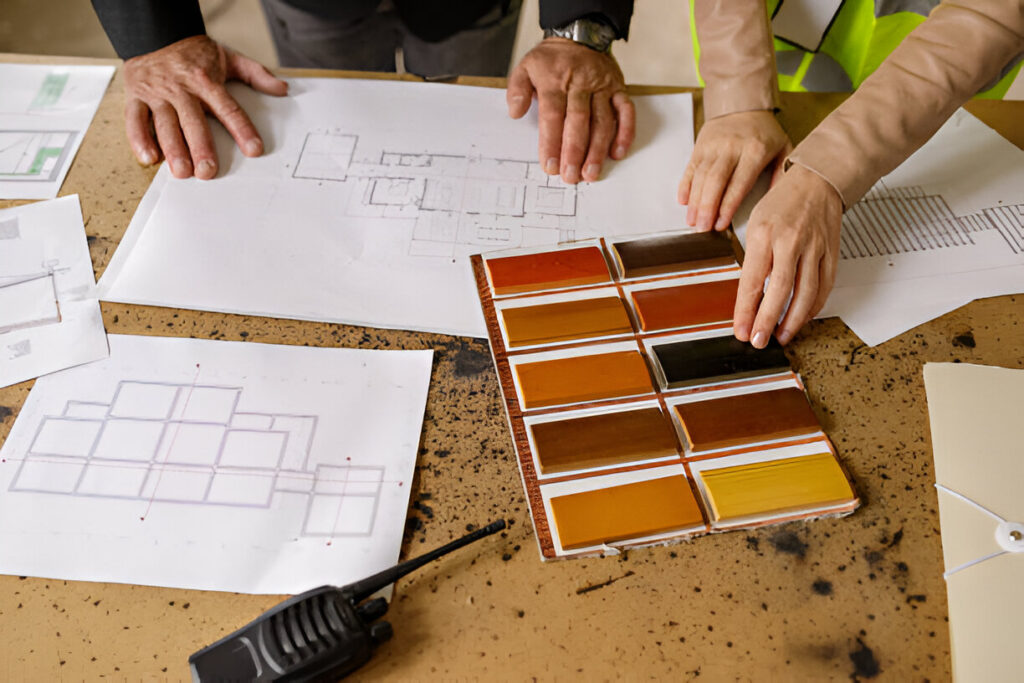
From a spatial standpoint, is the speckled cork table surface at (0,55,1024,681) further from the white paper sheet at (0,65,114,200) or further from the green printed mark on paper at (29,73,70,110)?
the green printed mark on paper at (29,73,70,110)

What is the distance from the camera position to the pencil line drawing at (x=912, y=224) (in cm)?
82

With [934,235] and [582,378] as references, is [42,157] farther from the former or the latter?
[934,235]

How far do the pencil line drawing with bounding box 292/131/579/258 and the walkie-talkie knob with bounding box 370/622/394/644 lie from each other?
443 mm

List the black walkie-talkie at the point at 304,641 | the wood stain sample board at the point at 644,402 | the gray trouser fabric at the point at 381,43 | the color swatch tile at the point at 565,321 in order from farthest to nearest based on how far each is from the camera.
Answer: the gray trouser fabric at the point at 381,43 < the color swatch tile at the point at 565,321 < the wood stain sample board at the point at 644,402 < the black walkie-talkie at the point at 304,641

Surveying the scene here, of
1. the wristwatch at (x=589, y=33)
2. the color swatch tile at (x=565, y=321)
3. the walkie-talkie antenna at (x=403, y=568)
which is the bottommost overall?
the walkie-talkie antenna at (x=403, y=568)

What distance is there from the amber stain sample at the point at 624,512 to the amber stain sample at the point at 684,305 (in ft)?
0.64

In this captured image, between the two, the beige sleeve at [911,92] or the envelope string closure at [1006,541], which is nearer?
the envelope string closure at [1006,541]

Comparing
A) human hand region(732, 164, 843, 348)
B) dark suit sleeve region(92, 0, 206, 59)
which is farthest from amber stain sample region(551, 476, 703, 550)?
dark suit sleeve region(92, 0, 206, 59)

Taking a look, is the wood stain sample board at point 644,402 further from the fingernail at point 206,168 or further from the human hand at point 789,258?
the fingernail at point 206,168

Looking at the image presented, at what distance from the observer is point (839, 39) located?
3.50ft

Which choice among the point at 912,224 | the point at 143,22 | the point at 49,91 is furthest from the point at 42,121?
the point at 912,224

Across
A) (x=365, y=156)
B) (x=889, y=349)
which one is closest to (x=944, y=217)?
(x=889, y=349)

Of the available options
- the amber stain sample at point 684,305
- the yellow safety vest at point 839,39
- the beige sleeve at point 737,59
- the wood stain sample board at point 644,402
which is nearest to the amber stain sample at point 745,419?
the wood stain sample board at point 644,402

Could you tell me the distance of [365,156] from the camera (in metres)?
0.91
